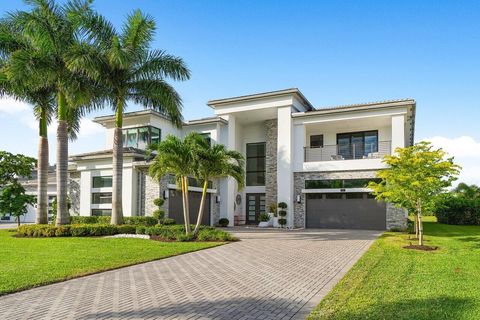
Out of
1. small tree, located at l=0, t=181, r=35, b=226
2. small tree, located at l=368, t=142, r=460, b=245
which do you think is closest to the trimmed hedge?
small tree, located at l=0, t=181, r=35, b=226

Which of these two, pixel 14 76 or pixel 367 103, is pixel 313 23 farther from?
pixel 14 76

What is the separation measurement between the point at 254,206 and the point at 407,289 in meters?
20.9

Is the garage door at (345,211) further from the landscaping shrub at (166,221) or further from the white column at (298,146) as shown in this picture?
the landscaping shrub at (166,221)

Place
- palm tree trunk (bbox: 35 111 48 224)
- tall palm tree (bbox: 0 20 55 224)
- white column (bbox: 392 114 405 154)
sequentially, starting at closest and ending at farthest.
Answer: tall palm tree (bbox: 0 20 55 224), palm tree trunk (bbox: 35 111 48 224), white column (bbox: 392 114 405 154)

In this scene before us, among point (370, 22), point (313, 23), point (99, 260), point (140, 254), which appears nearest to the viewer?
point (99, 260)

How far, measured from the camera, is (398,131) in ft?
72.1

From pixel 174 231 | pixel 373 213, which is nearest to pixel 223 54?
pixel 174 231

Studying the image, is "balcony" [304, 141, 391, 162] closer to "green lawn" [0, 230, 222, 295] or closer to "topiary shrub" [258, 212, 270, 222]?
"topiary shrub" [258, 212, 270, 222]

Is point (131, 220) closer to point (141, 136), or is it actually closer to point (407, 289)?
point (141, 136)

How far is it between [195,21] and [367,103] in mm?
13196

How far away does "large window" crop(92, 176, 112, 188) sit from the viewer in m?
24.0

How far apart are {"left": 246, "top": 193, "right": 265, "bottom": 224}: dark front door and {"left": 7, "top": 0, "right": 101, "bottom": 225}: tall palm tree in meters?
13.5

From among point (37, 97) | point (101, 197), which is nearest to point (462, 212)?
point (101, 197)

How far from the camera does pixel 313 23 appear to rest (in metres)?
13.8
